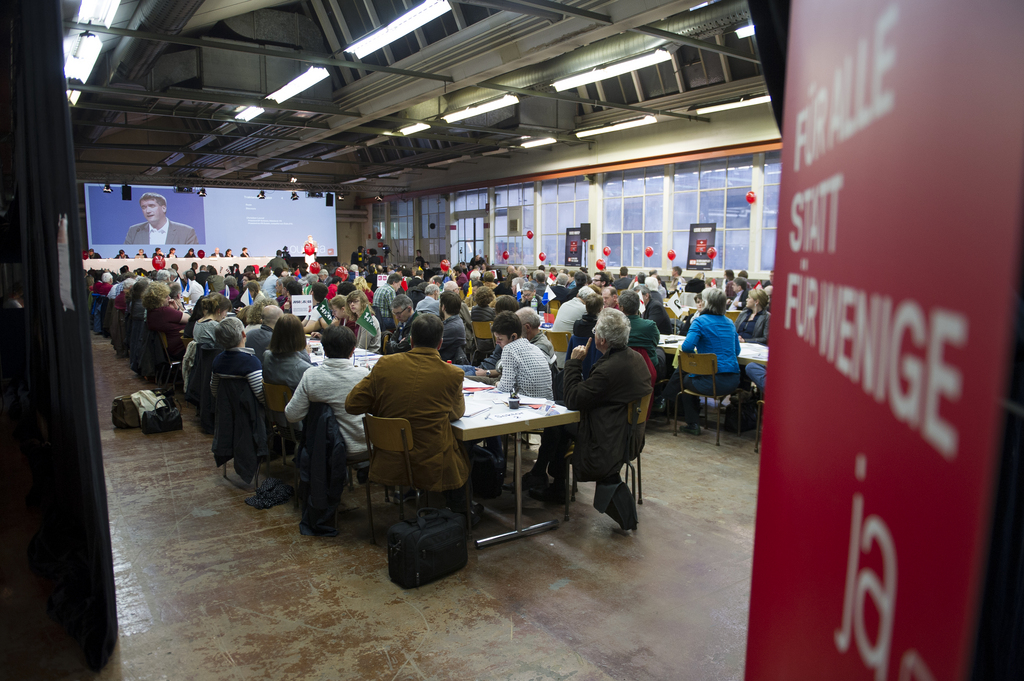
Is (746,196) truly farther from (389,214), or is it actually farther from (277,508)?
(389,214)

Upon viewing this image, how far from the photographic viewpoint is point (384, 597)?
337 cm

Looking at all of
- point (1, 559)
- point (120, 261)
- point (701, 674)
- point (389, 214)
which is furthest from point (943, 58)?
point (389, 214)

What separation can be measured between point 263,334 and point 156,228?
1701 cm

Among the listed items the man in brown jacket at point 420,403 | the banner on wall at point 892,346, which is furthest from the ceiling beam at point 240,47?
the banner on wall at point 892,346

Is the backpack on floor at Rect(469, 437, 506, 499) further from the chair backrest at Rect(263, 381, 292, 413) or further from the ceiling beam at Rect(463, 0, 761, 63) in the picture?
the ceiling beam at Rect(463, 0, 761, 63)

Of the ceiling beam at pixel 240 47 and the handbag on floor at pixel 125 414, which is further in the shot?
the ceiling beam at pixel 240 47

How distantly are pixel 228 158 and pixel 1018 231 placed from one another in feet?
75.5

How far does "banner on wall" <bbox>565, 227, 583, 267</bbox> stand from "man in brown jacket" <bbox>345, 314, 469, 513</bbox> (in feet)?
45.4

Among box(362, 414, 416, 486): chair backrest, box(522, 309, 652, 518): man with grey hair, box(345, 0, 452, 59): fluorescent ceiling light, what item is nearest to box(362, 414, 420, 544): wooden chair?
box(362, 414, 416, 486): chair backrest

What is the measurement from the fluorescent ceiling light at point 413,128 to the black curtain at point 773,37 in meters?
12.7

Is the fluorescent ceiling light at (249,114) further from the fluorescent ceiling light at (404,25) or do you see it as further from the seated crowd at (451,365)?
the seated crowd at (451,365)

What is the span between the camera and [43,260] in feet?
8.92

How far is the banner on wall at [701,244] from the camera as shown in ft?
46.8

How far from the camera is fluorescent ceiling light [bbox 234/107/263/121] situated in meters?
12.2
